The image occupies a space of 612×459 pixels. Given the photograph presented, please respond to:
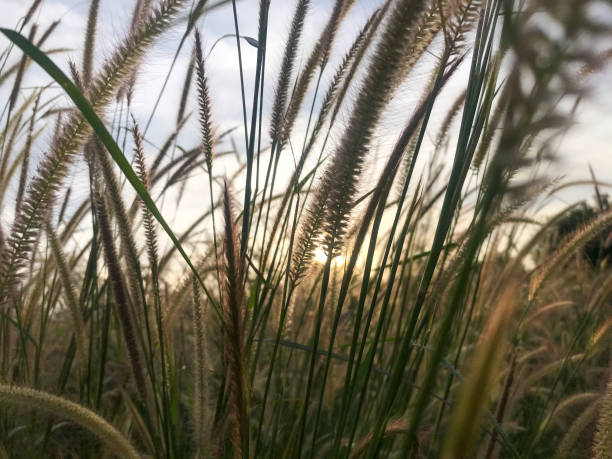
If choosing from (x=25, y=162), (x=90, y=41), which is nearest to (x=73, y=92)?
(x=90, y=41)

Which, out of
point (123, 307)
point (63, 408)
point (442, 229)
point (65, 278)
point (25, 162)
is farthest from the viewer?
point (25, 162)

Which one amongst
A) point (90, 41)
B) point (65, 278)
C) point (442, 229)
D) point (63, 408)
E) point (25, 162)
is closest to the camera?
point (442, 229)

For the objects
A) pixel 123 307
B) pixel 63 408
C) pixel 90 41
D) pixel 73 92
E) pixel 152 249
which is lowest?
pixel 63 408

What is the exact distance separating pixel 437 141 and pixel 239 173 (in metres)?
0.73

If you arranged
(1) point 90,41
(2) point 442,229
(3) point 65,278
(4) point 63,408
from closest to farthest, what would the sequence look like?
(2) point 442,229 → (4) point 63,408 → (3) point 65,278 → (1) point 90,41

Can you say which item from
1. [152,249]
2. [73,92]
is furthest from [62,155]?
[152,249]

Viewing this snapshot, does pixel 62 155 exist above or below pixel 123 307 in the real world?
above

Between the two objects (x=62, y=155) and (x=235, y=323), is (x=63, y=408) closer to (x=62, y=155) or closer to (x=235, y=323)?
(x=235, y=323)

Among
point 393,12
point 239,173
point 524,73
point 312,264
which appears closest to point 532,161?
point 524,73

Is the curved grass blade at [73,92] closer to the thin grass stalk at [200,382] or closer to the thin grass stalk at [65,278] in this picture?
the thin grass stalk at [200,382]

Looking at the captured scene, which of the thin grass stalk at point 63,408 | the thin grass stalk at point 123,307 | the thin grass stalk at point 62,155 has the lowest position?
the thin grass stalk at point 63,408

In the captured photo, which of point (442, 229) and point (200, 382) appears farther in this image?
point (200, 382)

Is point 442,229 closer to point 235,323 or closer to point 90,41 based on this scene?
point 235,323

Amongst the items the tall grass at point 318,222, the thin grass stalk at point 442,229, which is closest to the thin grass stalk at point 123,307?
the tall grass at point 318,222
